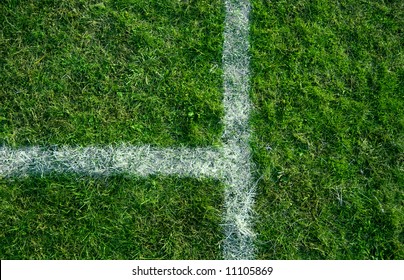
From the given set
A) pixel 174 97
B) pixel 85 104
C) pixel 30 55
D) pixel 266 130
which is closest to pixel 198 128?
pixel 174 97

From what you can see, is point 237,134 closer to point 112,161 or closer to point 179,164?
point 179,164

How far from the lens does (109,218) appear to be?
3.68 m

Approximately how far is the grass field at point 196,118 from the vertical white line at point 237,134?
0.07 metres

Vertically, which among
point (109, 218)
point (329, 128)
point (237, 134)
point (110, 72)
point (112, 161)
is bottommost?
point (109, 218)

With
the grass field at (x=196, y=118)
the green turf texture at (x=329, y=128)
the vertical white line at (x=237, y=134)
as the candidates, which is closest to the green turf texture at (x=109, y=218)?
the grass field at (x=196, y=118)

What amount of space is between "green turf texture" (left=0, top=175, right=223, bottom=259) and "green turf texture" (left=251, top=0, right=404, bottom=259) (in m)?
0.48

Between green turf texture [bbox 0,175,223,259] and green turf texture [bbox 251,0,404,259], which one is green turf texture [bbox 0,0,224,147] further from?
green turf texture [bbox 251,0,404,259]

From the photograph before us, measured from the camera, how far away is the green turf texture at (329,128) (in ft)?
12.1

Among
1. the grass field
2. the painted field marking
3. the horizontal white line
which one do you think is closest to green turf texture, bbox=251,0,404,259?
the grass field

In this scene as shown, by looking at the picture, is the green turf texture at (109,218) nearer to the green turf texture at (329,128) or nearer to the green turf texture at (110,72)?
the green turf texture at (110,72)

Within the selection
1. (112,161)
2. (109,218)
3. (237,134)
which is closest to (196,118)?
(237,134)

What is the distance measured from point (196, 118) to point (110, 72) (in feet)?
2.75

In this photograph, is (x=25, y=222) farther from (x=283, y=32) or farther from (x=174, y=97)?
(x=283, y=32)
